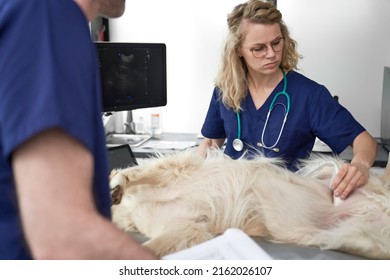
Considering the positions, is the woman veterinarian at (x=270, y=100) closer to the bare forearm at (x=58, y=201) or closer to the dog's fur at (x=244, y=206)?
the dog's fur at (x=244, y=206)

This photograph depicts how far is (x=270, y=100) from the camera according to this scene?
1.61 meters

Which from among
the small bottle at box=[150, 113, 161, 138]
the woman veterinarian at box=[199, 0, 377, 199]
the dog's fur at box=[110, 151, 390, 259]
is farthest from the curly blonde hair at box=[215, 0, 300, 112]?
the small bottle at box=[150, 113, 161, 138]

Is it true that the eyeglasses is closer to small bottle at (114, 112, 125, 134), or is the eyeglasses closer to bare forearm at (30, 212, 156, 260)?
bare forearm at (30, 212, 156, 260)

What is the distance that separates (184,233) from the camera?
1.11m

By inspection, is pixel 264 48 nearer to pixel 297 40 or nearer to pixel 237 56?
pixel 237 56

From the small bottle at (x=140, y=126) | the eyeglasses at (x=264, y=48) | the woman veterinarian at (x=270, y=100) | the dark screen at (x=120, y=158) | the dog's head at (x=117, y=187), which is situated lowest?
the small bottle at (x=140, y=126)

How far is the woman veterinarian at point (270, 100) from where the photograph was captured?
59.9 inches

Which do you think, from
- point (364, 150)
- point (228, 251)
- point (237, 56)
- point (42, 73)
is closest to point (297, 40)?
point (237, 56)

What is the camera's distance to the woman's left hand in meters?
1.19

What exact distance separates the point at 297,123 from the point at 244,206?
518 mm

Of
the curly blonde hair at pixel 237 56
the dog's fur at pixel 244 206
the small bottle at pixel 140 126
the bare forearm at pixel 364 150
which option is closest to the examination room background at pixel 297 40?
the small bottle at pixel 140 126

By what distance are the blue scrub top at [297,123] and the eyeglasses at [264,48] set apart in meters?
0.13
